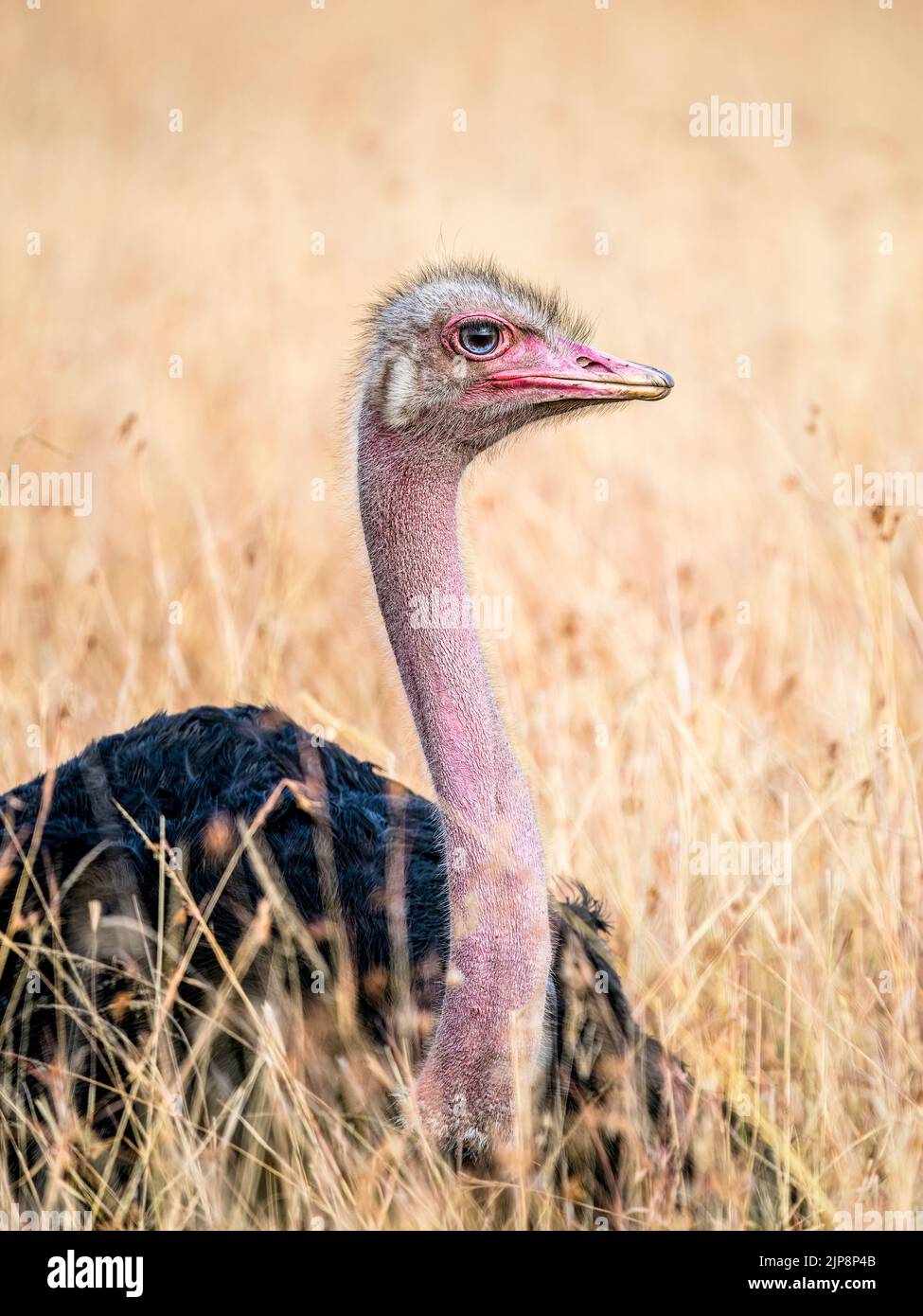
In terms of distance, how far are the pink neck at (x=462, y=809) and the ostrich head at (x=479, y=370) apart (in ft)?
0.23

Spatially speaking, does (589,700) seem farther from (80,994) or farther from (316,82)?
(316,82)

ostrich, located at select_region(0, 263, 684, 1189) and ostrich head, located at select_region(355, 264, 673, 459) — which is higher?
ostrich head, located at select_region(355, 264, 673, 459)

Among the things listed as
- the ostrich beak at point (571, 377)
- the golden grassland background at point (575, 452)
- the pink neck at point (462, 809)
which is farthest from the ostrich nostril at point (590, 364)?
the golden grassland background at point (575, 452)

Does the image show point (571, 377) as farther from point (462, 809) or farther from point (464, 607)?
point (462, 809)

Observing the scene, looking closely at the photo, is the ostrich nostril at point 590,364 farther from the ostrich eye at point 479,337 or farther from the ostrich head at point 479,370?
the ostrich eye at point 479,337

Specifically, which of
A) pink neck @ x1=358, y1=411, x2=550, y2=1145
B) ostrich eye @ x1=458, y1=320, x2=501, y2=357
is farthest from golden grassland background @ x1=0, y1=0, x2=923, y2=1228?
ostrich eye @ x1=458, y1=320, x2=501, y2=357

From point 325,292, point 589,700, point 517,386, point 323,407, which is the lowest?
point 589,700

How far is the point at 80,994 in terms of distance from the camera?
136 inches

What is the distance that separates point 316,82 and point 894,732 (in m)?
7.15

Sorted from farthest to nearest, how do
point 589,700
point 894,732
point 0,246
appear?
point 0,246
point 589,700
point 894,732

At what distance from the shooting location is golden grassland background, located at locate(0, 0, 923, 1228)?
4383mm

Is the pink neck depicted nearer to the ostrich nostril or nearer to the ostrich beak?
the ostrich beak

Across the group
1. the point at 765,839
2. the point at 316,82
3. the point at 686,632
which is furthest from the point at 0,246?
the point at 765,839

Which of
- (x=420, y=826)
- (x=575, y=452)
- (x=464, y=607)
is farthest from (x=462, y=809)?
(x=575, y=452)
